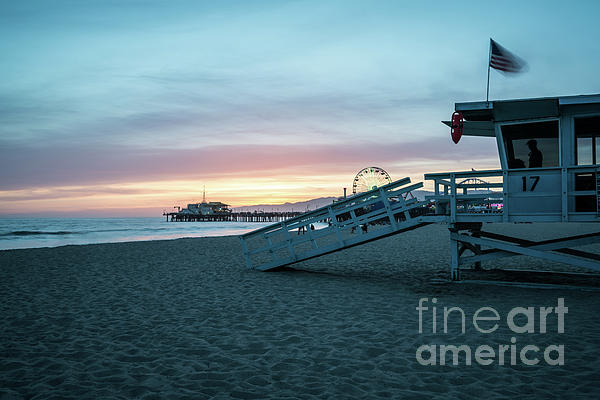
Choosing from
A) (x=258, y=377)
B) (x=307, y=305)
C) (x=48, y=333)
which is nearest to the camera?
(x=258, y=377)

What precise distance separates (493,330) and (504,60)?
7929 mm

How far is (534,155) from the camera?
9.75 meters

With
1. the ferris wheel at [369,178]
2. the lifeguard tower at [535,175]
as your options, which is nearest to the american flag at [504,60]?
the lifeguard tower at [535,175]

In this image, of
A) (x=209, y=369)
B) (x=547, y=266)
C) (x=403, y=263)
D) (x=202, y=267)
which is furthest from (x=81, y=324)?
(x=547, y=266)

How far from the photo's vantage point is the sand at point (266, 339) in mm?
4309

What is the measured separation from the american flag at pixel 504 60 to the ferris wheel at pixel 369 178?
129 feet

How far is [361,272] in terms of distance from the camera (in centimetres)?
1252

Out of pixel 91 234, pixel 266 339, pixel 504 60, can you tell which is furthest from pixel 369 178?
pixel 266 339

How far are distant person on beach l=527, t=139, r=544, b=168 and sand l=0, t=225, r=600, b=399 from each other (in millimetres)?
2805

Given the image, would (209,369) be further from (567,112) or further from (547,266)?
(547,266)

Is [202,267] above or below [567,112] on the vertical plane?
below

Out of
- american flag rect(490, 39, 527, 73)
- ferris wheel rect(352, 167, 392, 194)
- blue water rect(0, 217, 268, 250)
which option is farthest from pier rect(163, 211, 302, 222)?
american flag rect(490, 39, 527, 73)

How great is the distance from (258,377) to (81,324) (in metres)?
3.88

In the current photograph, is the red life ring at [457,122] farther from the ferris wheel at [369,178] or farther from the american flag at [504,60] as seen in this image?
the ferris wheel at [369,178]
